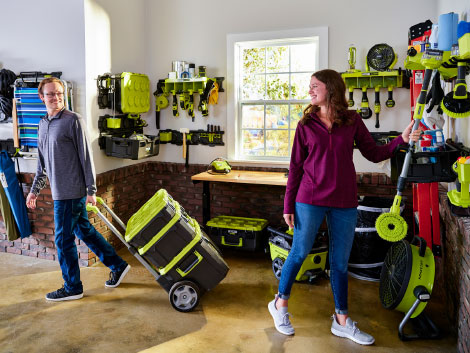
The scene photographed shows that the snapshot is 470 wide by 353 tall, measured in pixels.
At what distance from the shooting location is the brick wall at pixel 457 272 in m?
2.71

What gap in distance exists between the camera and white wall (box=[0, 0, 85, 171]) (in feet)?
15.2

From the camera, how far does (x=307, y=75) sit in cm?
525

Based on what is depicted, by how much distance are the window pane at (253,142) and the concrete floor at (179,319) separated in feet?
5.36

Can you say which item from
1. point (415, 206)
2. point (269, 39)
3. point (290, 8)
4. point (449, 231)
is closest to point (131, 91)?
point (269, 39)

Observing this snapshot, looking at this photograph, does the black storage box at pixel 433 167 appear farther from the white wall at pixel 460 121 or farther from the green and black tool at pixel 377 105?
the green and black tool at pixel 377 105

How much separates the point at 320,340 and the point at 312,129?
1.52 metres

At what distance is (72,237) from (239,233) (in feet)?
5.93

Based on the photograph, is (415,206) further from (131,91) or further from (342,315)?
(131,91)

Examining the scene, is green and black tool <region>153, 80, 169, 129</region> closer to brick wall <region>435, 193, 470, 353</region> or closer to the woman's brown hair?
the woman's brown hair

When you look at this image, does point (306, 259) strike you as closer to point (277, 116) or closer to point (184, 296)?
point (184, 296)

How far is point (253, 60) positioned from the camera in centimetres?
543

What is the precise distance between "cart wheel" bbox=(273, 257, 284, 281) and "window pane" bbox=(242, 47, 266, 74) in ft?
7.73

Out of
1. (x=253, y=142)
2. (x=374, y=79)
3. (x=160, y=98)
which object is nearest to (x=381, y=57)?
(x=374, y=79)

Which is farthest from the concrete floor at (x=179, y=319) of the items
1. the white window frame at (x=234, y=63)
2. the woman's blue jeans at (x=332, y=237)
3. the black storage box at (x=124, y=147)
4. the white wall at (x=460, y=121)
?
the white window frame at (x=234, y=63)
